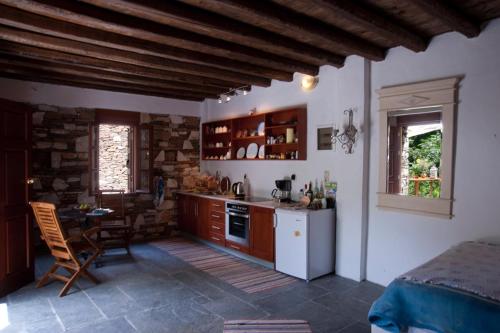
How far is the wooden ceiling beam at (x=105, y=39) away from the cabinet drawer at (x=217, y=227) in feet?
7.96

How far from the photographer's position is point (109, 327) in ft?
9.57

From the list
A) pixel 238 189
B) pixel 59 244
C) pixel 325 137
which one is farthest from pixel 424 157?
pixel 59 244

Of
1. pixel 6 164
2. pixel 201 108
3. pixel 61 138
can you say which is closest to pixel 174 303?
pixel 6 164

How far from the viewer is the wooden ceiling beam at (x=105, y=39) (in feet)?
9.48

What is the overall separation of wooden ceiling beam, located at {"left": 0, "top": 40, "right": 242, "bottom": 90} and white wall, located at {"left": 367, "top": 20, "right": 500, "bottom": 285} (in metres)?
2.75

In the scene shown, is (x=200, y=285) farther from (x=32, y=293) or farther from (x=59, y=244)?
(x=32, y=293)

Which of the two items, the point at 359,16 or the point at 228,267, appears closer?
the point at 359,16

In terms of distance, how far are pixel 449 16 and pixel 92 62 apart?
383cm

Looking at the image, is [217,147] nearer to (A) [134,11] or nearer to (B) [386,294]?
(A) [134,11]

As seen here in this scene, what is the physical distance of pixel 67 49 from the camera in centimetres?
354

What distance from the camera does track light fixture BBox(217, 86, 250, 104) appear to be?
5539 mm

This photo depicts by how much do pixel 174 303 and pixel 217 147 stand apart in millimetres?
3543

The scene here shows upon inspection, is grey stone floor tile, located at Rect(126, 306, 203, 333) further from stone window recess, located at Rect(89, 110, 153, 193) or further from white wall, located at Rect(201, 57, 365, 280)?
stone window recess, located at Rect(89, 110, 153, 193)

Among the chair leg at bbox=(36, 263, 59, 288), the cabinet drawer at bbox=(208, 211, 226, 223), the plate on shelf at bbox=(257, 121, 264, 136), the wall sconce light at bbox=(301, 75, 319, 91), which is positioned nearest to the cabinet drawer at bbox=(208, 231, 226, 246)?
the cabinet drawer at bbox=(208, 211, 226, 223)
